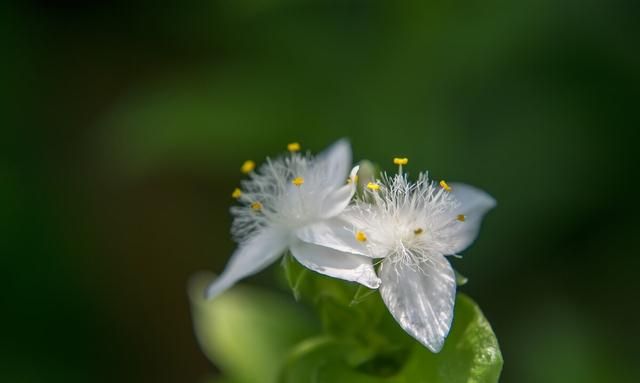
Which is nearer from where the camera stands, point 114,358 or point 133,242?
point 114,358

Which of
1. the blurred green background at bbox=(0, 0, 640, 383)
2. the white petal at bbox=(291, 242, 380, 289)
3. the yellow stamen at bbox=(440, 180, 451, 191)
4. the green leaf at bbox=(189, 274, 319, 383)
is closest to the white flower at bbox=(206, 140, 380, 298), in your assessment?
the white petal at bbox=(291, 242, 380, 289)

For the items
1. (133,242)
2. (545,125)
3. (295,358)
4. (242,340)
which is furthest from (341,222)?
(133,242)

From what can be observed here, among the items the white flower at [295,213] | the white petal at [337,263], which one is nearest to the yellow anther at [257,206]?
the white flower at [295,213]

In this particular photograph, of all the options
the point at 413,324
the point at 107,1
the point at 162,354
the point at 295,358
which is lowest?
the point at 162,354

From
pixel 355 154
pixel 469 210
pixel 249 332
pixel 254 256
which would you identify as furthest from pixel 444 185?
pixel 355 154

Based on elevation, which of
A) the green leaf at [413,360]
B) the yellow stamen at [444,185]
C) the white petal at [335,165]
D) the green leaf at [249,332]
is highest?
the white petal at [335,165]

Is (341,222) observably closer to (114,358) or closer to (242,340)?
(242,340)

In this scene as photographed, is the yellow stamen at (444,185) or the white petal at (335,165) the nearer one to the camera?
the yellow stamen at (444,185)

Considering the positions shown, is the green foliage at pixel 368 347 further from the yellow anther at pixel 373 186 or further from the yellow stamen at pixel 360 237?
the yellow anther at pixel 373 186
